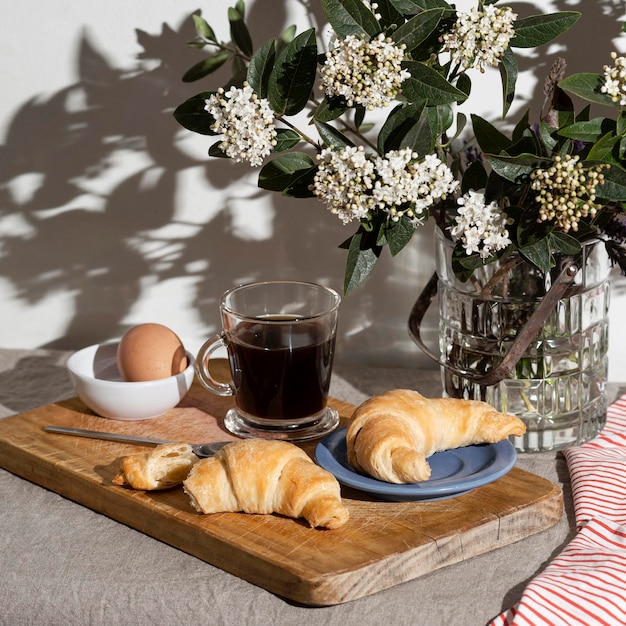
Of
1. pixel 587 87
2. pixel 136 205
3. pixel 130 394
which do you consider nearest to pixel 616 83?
pixel 587 87

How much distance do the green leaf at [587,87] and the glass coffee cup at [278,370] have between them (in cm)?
33

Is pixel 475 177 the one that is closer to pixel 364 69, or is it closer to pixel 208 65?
pixel 364 69

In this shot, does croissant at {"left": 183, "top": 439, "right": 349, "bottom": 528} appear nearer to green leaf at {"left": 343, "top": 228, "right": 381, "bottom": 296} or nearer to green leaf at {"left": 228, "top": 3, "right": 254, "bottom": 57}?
green leaf at {"left": 343, "top": 228, "right": 381, "bottom": 296}

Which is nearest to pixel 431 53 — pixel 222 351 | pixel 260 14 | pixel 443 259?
pixel 443 259

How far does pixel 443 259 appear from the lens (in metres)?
1.08

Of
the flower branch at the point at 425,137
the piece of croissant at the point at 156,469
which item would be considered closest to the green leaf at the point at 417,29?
the flower branch at the point at 425,137

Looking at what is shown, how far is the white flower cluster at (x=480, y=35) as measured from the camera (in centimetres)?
89

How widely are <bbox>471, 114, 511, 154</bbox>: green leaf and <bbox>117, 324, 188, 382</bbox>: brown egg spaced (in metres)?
0.42

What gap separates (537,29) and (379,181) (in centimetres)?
23

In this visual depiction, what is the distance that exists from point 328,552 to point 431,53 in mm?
474

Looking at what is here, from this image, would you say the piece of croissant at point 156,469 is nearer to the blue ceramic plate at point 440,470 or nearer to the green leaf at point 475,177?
the blue ceramic plate at point 440,470

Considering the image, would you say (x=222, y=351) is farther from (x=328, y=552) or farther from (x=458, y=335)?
(x=328, y=552)

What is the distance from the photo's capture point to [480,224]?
0.90 meters

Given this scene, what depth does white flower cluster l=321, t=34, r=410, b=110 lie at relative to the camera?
0.87m
